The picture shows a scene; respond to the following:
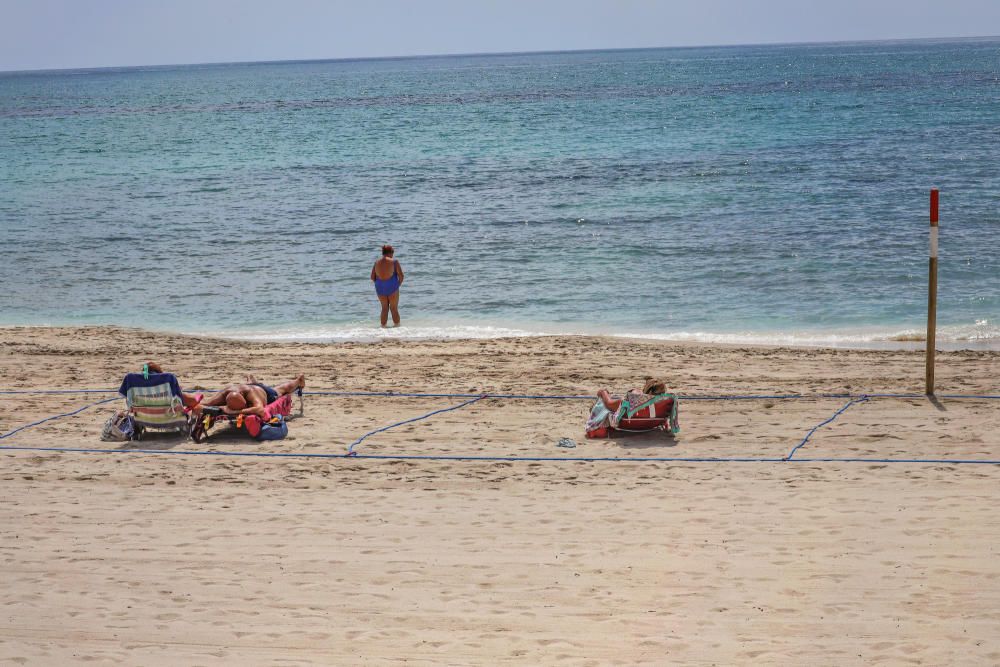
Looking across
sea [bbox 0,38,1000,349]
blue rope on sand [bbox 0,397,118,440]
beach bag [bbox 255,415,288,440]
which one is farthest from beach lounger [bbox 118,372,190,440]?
sea [bbox 0,38,1000,349]

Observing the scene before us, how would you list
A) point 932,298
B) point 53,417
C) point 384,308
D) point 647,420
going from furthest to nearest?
point 384,308
point 53,417
point 932,298
point 647,420

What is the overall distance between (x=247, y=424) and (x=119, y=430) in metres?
1.23

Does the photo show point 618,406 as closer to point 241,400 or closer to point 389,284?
point 241,400

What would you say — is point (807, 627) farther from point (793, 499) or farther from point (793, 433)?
point (793, 433)

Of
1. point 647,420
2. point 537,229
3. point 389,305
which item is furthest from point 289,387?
point 537,229

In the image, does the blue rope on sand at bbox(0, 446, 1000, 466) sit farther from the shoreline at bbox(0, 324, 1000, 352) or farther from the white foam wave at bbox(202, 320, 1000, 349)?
the white foam wave at bbox(202, 320, 1000, 349)

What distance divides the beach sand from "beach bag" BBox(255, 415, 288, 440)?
0.56 ft

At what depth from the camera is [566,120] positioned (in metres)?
58.0

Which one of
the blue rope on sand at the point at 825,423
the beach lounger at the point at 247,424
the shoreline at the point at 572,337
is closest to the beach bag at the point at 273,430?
the beach lounger at the point at 247,424

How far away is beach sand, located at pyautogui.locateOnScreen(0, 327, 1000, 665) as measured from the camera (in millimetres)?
6137

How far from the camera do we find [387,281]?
16.3 metres

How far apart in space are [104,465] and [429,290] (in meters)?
10.5

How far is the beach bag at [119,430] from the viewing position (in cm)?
1026

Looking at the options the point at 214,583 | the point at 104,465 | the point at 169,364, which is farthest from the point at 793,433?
the point at 169,364
